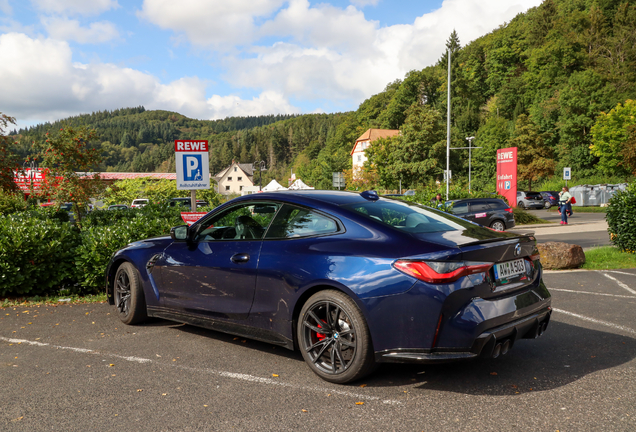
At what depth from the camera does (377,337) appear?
358 cm

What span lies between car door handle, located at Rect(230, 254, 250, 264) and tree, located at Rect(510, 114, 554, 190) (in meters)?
63.0

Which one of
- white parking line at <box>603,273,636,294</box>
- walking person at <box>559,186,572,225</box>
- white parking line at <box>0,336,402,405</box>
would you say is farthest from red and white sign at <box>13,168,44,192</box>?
walking person at <box>559,186,572,225</box>

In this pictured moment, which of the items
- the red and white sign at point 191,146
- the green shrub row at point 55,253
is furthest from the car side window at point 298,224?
the red and white sign at point 191,146

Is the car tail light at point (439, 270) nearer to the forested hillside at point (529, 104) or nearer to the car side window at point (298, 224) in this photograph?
the car side window at point (298, 224)

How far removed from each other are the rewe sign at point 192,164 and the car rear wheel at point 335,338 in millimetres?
5346

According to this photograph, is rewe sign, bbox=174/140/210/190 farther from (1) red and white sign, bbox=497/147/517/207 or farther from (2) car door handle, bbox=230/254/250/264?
(1) red and white sign, bbox=497/147/517/207


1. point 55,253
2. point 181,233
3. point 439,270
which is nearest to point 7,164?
point 55,253

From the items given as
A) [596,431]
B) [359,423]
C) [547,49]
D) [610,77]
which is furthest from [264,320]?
[547,49]

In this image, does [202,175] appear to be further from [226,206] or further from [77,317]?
[226,206]

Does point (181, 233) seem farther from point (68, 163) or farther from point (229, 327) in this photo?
point (68, 163)

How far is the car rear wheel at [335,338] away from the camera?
3.65 meters

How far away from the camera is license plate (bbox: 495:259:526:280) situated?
12.0 ft

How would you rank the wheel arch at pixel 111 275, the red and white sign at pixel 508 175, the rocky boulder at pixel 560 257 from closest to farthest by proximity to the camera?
the wheel arch at pixel 111 275 < the rocky boulder at pixel 560 257 < the red and white sign at pixel 508 175

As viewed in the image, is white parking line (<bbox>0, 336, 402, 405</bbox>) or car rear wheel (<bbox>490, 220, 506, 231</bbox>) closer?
white parking line (<bbox>0, 336, 402, 405</bbox>)
